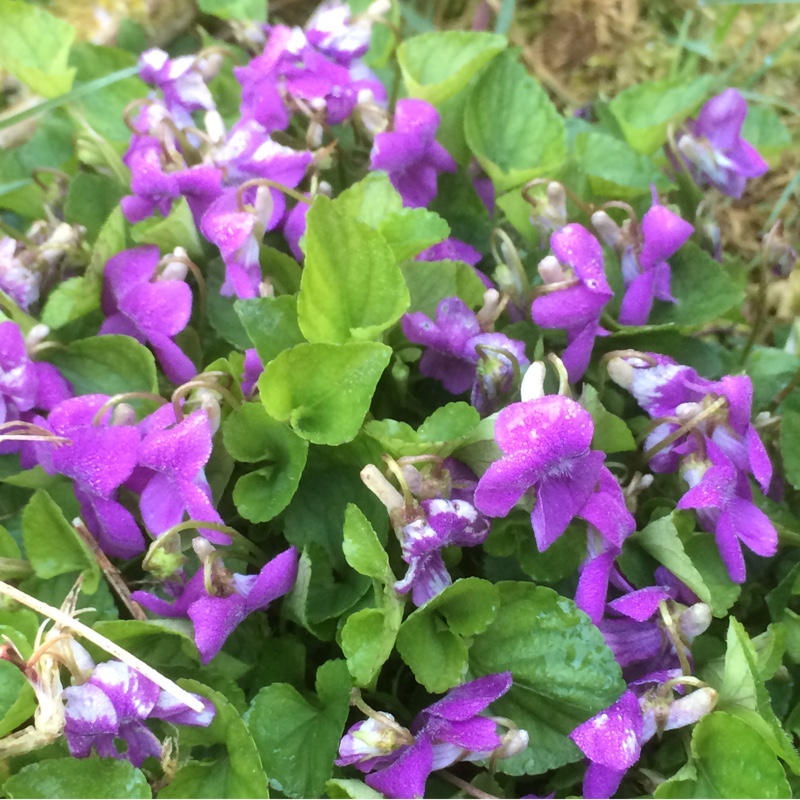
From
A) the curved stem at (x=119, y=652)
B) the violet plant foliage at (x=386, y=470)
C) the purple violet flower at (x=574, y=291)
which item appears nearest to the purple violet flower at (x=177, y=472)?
the violet plant foliage at (x=386, y=470)

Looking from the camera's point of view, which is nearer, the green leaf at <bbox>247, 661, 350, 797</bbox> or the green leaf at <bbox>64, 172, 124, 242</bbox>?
the green leaf at <bbox>247, 661, 350, 797</bbox>

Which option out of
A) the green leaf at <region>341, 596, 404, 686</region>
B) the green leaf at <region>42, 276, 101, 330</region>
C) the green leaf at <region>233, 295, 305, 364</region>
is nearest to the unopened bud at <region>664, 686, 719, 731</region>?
the green leaf at <region>341, 596, 404, 686</region>

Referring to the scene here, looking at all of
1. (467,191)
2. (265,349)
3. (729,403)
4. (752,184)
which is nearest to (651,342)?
(729,403)

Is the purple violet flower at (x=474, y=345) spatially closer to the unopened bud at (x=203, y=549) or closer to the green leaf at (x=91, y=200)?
the unopened bud at (x=203, y=549)

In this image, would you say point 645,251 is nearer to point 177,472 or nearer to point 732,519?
point 732,519

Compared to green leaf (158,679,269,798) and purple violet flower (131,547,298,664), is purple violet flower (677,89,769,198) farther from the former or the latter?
green leaf (158,679,269,798)

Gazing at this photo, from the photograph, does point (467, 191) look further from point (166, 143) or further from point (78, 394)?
point (78, 394)
